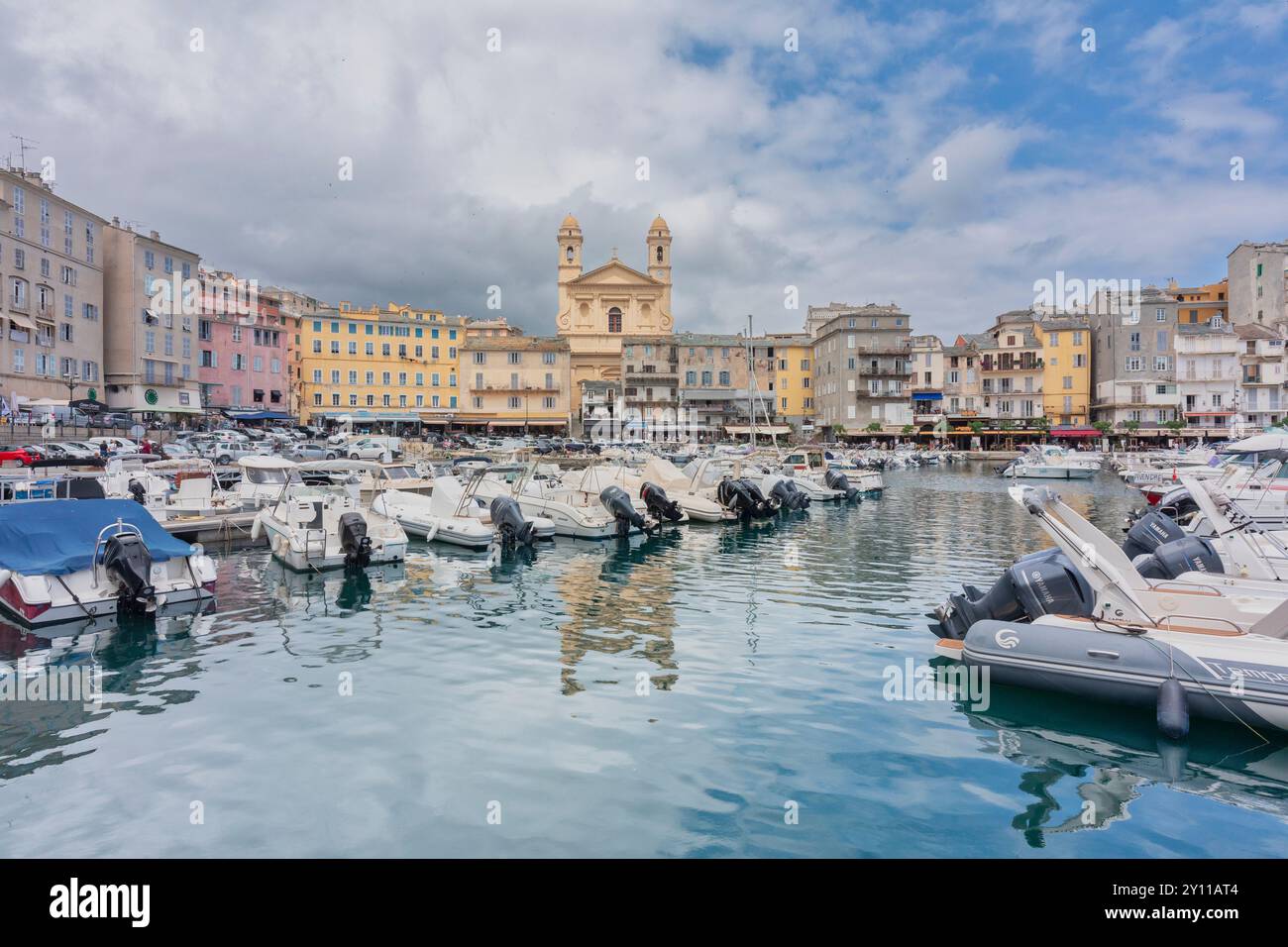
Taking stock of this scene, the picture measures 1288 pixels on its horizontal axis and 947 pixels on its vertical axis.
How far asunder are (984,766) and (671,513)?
20722 mm

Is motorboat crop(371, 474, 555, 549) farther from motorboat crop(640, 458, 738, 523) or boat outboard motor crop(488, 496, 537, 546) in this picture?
motorboat crop(640, 458, 738, 523)

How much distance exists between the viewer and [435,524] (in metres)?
24.1

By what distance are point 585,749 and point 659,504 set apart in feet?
65.5

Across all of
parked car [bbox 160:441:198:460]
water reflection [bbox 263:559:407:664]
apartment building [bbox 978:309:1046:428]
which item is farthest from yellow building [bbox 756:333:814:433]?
water reflection [bbox 263:559:407:664]

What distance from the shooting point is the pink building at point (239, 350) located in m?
73.6

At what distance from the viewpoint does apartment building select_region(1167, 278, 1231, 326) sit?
92.6 m

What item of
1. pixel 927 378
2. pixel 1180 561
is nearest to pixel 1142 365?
pixel 927 378

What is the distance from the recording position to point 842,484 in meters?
41.6

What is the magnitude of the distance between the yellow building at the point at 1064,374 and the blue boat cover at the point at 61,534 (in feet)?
302

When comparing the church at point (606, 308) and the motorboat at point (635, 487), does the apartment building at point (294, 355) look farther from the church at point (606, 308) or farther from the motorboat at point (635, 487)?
the motorboat at point (635, 487)

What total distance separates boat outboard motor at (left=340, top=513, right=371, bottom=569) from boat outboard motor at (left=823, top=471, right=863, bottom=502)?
2729 cm

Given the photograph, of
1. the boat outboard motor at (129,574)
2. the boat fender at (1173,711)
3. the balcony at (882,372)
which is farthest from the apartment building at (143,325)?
the boat fender at (1173,711)
